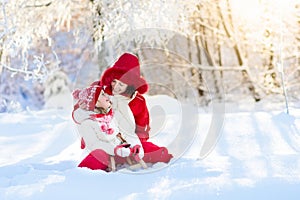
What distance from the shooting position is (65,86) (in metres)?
14.9

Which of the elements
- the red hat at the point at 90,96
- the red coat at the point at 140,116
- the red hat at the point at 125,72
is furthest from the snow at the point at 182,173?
the red hat at the point at 125,72

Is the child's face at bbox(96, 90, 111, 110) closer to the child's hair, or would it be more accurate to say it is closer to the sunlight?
the child's hair

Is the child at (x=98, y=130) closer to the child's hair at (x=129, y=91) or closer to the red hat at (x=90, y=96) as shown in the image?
the red hat at (x=90, y=96)

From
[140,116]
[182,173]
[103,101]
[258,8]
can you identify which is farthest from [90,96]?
[258,8]

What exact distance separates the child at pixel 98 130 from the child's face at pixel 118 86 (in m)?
0.07

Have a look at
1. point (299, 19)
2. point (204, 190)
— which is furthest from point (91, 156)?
point (299, 19)

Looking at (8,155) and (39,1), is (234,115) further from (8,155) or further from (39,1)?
(39,1)

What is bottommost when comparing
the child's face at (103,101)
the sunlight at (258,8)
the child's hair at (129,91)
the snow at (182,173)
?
the snow at (182,173)

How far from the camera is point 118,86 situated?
8.54 feet

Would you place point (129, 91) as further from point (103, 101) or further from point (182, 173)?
point (182, 173)

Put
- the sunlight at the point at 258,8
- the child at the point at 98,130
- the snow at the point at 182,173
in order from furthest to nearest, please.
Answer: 1. the sunlight at the point at 258,8
2. the child at the point at 98,130
3. the snow at the point at 182,173

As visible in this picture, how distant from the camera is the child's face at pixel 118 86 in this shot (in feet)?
8.52

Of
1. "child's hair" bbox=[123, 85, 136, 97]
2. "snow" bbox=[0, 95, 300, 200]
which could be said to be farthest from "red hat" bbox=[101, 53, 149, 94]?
"snow" bbox=[0, 95, 300, 200]

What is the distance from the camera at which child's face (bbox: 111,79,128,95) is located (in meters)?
2.60
